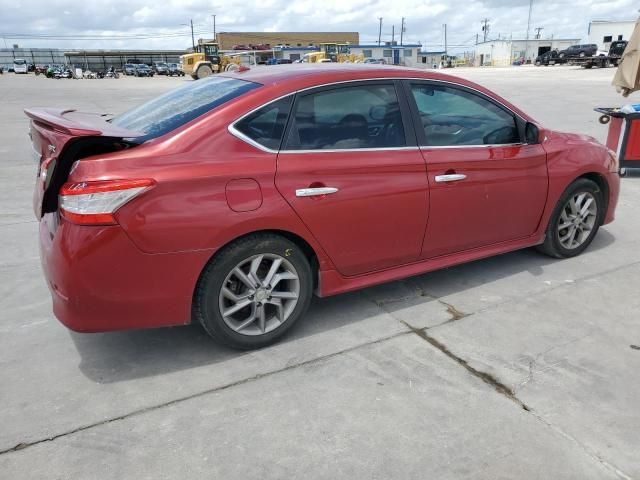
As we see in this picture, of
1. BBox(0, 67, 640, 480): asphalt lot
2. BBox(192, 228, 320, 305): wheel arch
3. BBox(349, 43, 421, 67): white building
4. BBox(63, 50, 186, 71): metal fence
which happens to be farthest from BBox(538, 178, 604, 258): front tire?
BBox(63, 50, 186, 71): metal fence

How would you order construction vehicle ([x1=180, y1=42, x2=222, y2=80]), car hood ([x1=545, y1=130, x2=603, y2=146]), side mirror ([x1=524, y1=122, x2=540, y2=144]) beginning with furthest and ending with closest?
1. construction vehicle ([x1=180, y1=42, x2=222, y2=80])
2. car hood ([x1=545, y1=130, x2=603, y2=146])
3. side mirror ([x1=524, y1=122, x2=540, y2=144])

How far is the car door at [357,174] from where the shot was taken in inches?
122

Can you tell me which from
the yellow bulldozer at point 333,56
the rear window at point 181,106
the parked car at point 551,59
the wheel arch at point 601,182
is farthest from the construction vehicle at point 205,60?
the wheel arch at point 601,182

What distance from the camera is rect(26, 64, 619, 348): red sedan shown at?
270 centimetres

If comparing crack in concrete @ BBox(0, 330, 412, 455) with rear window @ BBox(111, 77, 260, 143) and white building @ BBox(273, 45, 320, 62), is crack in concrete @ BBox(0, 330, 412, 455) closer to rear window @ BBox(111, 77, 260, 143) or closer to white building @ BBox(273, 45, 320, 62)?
rear window @ BBox(111, 77, 260, 143)

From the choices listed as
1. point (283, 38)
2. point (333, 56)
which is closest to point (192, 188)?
point (333, 56)

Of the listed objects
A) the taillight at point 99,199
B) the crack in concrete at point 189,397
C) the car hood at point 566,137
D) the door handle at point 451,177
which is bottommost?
the crack in concrete at point 189,397

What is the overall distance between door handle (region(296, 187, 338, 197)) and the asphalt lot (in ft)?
3.08

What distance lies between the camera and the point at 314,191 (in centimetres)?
310

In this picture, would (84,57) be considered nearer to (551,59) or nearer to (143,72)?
(143,72)

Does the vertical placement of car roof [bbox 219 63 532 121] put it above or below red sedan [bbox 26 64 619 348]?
above

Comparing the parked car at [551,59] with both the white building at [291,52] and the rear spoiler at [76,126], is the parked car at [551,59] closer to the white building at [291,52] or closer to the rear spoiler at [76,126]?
the white building at [291,52]

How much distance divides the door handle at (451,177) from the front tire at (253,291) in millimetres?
1091

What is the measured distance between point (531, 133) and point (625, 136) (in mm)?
4440
